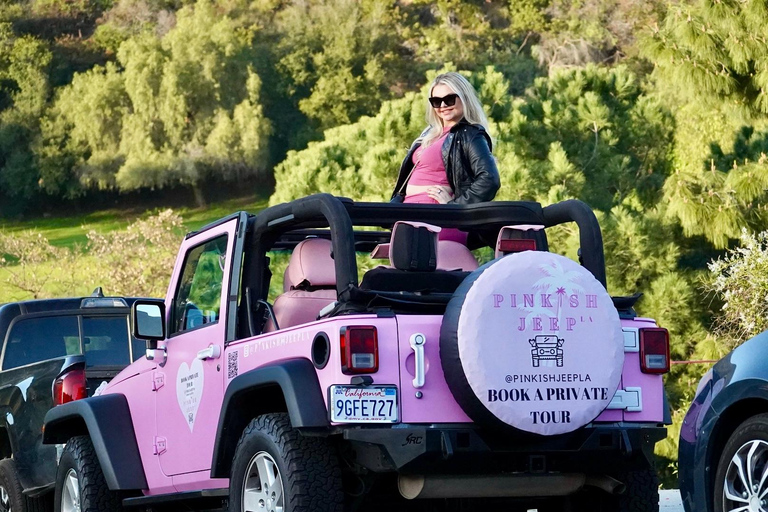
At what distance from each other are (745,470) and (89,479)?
3.82m

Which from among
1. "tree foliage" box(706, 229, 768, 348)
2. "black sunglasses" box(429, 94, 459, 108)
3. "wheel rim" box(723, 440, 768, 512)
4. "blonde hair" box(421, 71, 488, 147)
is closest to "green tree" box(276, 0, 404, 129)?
"tree foliage" box(706, 229, 768, 348)

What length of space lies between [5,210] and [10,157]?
13.0 ft

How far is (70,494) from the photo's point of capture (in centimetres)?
831

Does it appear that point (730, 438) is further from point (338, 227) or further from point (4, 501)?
point (4, 501)

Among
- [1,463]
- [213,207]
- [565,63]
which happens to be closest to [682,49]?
[1,463]

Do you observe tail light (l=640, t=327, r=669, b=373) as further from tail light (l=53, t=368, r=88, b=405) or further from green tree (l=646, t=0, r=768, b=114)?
green tree (l=646, t=0, r=768, b=114)

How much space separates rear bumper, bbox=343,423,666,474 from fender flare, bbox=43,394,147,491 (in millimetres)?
2344

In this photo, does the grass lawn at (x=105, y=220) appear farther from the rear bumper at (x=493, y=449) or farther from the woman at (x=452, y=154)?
the rear bumper at (x=493, y=449)

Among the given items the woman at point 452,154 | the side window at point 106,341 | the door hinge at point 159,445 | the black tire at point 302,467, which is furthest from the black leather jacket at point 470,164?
the side window at point 106,341

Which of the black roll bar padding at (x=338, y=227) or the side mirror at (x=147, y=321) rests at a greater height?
the black roll bar padding at (x=338, y=227)

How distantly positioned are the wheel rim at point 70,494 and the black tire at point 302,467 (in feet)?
8.39

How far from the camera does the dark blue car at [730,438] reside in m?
5.90

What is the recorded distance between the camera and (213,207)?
93750mm

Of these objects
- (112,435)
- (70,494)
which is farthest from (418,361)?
(70,494)
